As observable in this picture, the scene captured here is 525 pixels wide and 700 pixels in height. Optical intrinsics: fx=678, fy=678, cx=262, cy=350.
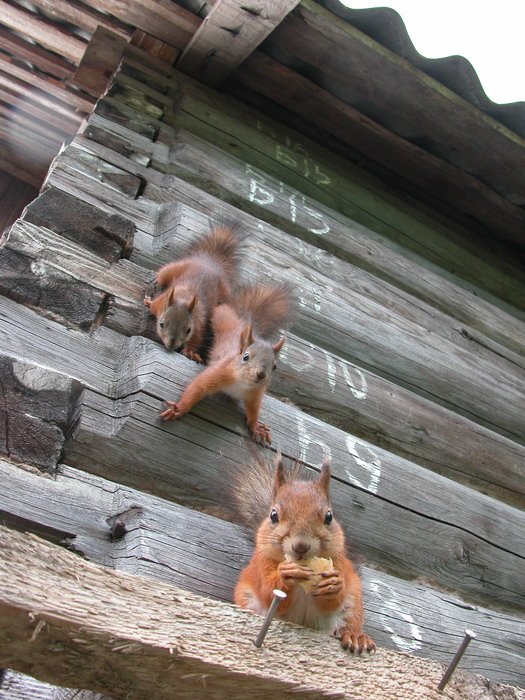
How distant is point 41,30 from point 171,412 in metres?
2.61

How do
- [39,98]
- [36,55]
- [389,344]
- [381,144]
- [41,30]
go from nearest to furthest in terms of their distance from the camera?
[389,344] < [41,30] < [381,144] < [36,55] < [39,98]

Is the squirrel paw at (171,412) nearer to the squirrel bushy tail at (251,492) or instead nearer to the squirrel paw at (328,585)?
the squirrel bushy tail at (251,492)

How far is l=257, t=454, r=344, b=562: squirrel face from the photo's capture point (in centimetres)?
158

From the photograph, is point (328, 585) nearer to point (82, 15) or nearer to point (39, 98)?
point (82, 15)

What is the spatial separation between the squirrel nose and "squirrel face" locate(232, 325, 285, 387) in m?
0.65

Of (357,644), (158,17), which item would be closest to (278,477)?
(357,644)

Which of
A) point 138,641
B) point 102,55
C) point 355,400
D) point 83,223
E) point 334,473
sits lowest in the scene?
point 138,641

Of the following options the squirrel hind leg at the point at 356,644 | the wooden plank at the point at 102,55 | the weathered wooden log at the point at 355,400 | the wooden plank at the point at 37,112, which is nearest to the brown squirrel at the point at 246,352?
the weathered wooden log at the point at 355,400

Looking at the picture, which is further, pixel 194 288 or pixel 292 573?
pixel 194 288

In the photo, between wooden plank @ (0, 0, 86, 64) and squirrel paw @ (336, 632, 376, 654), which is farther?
wooden plank @ (0, 0, 86, 64)

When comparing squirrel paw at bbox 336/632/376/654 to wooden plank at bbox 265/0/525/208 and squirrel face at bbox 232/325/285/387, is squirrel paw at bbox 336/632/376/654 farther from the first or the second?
wooden plank at bbox 265/0/525/208

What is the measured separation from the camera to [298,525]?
1622mm

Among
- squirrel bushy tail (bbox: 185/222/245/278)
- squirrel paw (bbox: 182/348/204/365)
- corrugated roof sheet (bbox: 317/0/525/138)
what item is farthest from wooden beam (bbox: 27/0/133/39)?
squirrel paw (bbox: 182/348/204/365)

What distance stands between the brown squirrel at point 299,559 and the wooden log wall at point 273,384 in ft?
0.28
